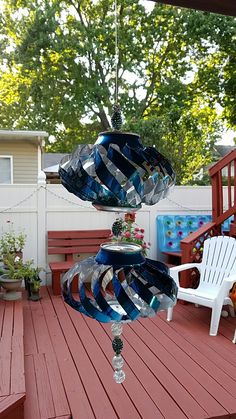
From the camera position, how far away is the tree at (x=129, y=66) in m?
8.90

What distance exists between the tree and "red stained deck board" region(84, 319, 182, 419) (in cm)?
659

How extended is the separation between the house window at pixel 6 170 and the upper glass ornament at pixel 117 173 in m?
7.57

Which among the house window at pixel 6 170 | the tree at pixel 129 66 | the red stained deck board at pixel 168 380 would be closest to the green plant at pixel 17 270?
the red stained deck board at pixel 168 380

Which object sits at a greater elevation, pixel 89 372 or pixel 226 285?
pixel 226 285

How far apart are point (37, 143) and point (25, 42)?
343 centimetres

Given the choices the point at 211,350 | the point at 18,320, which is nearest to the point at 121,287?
the point at 211,350

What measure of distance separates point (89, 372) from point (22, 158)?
6298 millimetres

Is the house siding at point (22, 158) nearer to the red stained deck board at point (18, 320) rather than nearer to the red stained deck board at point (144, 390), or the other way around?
the red stained deck board at point (18, 320)

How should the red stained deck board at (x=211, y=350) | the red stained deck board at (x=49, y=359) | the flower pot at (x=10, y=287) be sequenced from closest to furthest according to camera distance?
the red stained deck board at (x=49, y=359) → the red stained deck board at (x=211, y=350) → the flower pot at (x=10, y=287)

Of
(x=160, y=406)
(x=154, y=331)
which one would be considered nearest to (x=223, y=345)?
(x=154, y=331)

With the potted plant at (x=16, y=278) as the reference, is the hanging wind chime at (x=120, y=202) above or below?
above

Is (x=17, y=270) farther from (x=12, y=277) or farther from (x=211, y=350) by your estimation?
(x=211, y=350)

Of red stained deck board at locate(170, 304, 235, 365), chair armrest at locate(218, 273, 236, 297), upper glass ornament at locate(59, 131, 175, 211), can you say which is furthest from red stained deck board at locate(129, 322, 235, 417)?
upper glass ornament at locate(59, 131, 175, 211)

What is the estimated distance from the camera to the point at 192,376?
2.31 metres
